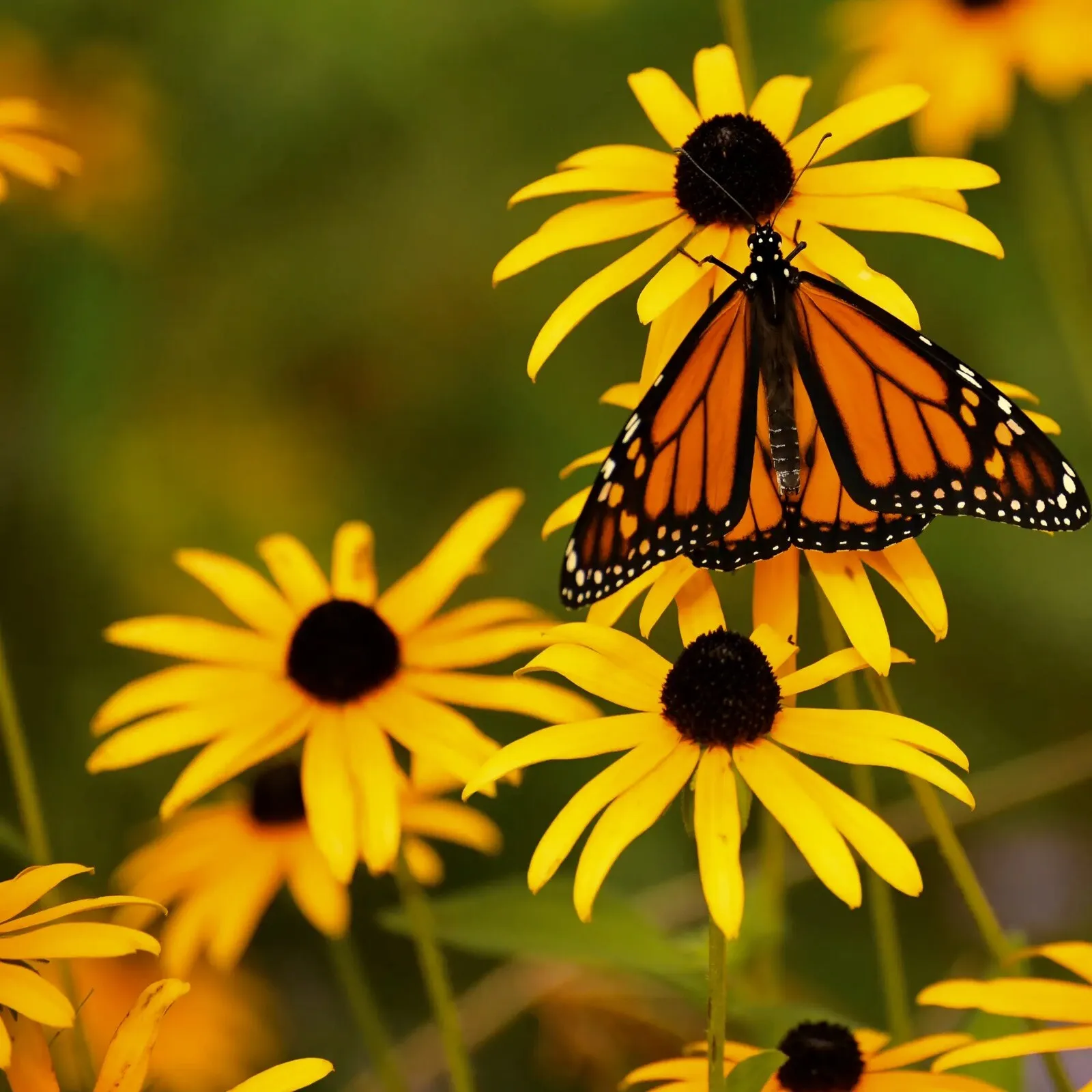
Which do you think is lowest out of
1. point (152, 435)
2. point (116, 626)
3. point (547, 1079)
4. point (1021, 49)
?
point (547, 1079)

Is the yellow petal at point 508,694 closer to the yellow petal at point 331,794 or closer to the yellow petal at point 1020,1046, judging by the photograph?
the yellow petal at point 331,794

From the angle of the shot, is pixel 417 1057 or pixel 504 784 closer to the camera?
pixel 417 1057

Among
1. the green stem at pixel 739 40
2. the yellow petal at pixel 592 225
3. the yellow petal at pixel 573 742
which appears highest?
the green stem at pixel 739 40

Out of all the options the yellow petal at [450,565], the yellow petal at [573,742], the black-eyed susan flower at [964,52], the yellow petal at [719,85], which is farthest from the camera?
the black-eyed susan flower at [964,52]

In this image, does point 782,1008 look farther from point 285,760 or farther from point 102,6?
point 102,6

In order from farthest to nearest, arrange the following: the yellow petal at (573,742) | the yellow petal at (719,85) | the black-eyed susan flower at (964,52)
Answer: the black-eyed susan flower at (964,52) < the yellow petal at (719,85) < the yellow petal at (573,742)

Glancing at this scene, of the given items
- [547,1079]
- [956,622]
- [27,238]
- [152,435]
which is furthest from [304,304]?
[547,1079]

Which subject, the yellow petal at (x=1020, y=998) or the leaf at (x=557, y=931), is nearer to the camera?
the yellow petal at (x=1020, y=998)

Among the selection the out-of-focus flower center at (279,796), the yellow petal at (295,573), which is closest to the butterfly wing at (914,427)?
the yellow petal at (295,573)
